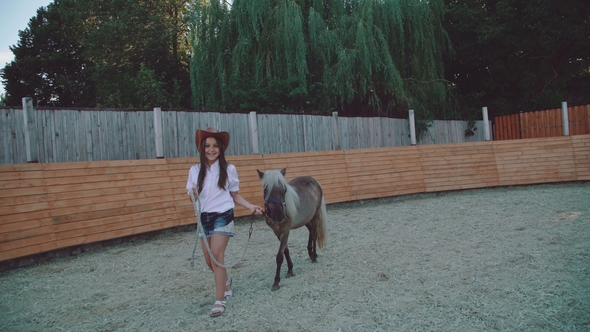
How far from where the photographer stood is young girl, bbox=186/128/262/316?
4.06 m

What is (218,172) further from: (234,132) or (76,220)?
(234,132)

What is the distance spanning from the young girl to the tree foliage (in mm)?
16265

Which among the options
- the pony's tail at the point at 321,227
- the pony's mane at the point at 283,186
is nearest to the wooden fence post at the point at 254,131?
the pony's tail at the point at 321,227

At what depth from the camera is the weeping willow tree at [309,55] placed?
547 inches

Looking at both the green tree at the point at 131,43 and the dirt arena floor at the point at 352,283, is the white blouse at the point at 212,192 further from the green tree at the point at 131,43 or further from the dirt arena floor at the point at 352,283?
the green tree at the point at 131,43

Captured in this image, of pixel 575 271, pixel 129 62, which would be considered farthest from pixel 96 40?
pixel 575 271

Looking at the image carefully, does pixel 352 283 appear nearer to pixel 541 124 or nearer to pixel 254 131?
pixel 254 131

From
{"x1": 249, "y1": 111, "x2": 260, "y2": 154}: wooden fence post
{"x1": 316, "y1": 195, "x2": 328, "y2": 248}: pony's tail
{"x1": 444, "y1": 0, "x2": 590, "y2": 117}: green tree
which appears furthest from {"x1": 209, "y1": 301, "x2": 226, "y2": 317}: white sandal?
{"x1": 444, "y1": 0, "x2": 590, "y2": 117}: green tree

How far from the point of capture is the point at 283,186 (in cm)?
476

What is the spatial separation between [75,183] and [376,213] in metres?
6.69

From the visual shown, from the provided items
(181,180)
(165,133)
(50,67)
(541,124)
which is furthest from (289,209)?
(50,67)

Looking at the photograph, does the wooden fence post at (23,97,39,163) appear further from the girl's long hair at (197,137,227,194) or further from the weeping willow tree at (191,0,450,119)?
the weeping willow tree at (191,0,450,119)

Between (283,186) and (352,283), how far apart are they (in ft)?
4.56

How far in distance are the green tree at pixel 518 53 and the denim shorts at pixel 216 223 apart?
18.0 metres
